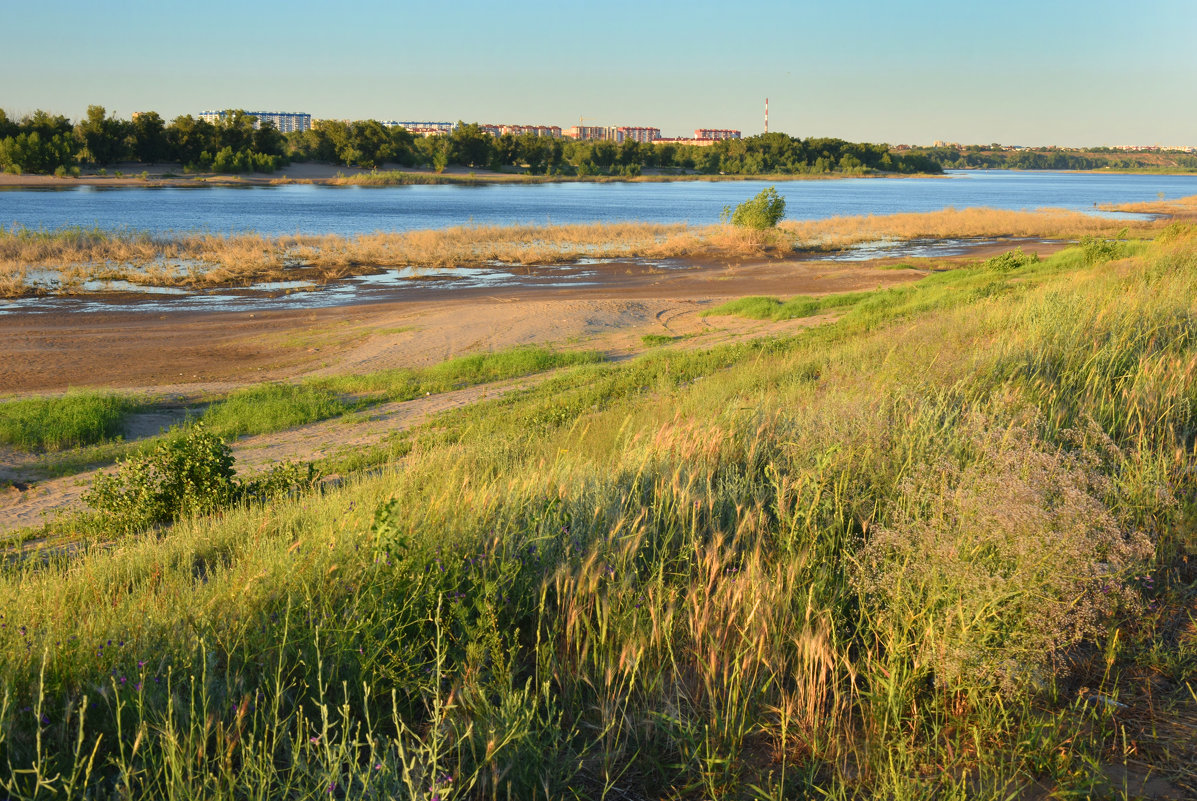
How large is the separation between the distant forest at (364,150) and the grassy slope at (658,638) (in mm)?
117917

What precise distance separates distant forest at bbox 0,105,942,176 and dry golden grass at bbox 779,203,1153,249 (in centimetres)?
9069

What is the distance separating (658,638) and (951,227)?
60.2 meters

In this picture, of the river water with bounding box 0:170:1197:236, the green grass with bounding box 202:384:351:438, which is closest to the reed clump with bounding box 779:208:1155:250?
the river water with bounding box 0:170:1197:236

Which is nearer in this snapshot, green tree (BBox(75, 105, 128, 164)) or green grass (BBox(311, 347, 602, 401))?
green grass (BBox(311, 347, 602, 401))

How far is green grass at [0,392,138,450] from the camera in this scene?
12.1 metres

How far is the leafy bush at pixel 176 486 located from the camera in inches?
→ 321

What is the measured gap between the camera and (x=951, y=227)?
56750 mm

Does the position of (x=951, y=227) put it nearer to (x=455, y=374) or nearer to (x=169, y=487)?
(x=455, y=374)

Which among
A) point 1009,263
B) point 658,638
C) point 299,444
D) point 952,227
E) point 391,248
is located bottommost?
point 299,444

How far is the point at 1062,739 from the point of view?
9.82 feet

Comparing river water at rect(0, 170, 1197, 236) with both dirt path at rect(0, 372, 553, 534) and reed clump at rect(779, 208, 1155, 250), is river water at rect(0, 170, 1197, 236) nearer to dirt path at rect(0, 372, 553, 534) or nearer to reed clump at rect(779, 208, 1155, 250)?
reed clump at rect(779, 208, 1155, 250)

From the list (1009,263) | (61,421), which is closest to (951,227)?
(1009,263)

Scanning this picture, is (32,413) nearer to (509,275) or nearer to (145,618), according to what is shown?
(145,618)

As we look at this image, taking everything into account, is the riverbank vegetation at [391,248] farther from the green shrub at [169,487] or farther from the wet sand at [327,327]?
the green shrub at [169,487]
